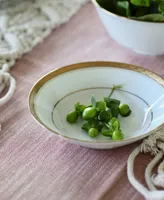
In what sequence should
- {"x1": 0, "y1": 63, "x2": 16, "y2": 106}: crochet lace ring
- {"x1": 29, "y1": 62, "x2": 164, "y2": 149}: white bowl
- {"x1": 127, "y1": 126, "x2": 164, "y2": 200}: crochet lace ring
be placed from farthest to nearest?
{"x1": 0, "y1": 63, "x2": 16, "y2": 106}: crochet lace ring < {"x1": 29, "y1": 62, "x2": 164, "y2": 149}: white bowl < {"x1": 127, "y1": 126, "x2": 164, "y2": 200}: crochet lace ring

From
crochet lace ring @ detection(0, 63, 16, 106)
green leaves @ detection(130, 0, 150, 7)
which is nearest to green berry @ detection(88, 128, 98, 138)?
crochet lace ring @ detection(0, 63, 16, 106)

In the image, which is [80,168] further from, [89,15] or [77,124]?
[89,15]

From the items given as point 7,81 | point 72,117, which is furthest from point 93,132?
point 7,81

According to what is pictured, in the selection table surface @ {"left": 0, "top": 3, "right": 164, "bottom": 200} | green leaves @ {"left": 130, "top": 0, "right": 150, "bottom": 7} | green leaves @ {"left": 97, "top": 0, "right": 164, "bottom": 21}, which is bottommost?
table surface @ {"left": 0, "top": 3, "right": 164, "bottom": 200}

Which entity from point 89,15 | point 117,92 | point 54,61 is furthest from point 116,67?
point 89,15

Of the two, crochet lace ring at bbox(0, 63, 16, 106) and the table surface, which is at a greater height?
crochet lace ring at bbox(0, 63, 16, 106)

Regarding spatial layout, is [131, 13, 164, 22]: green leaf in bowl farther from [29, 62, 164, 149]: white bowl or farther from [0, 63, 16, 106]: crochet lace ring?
[0, 63, 16, 106]: crochet lace ring
